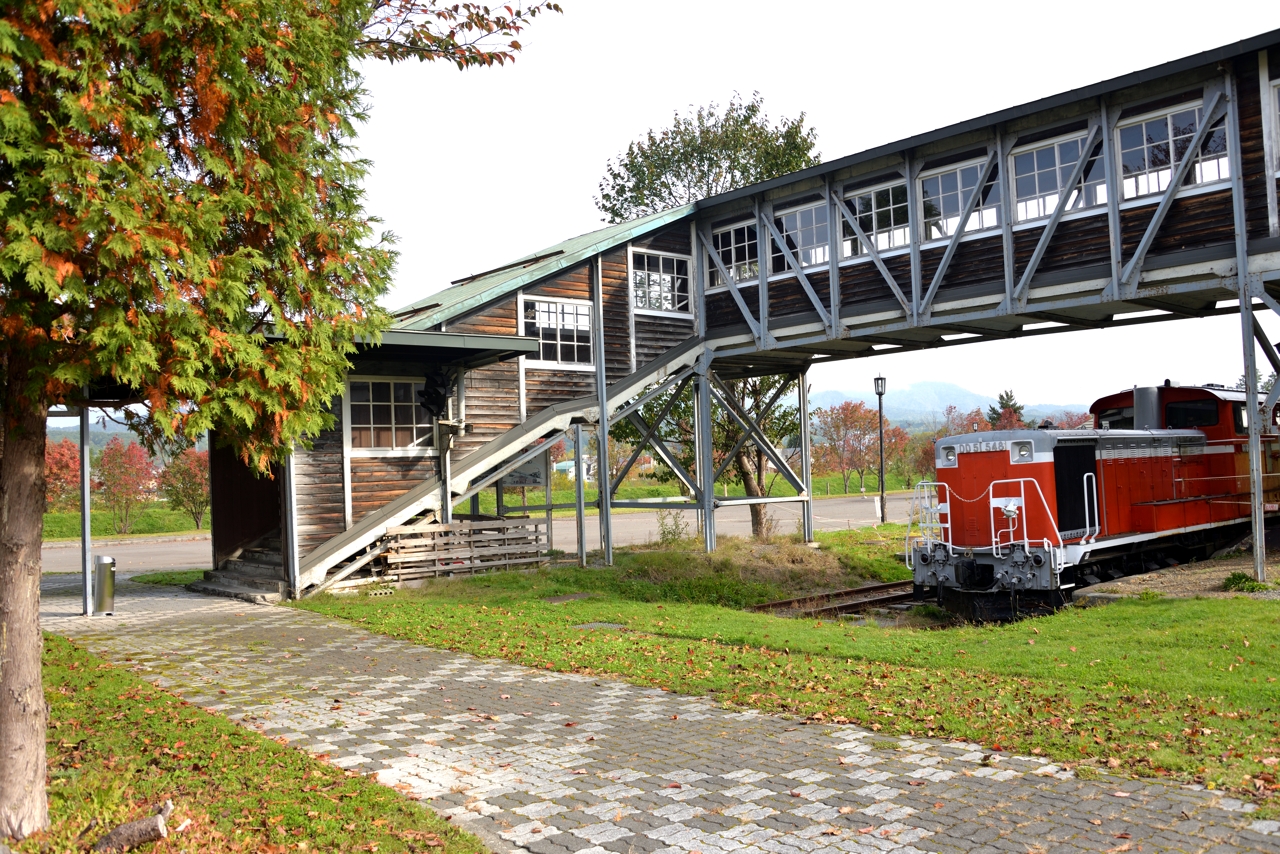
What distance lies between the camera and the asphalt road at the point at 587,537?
26406 mm

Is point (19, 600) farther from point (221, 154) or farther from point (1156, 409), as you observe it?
point (1156, 409)

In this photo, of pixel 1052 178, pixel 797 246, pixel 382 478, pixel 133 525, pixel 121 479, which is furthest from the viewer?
pixel 133 525

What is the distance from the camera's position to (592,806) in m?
6.07

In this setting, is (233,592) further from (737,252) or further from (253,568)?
(737,252)

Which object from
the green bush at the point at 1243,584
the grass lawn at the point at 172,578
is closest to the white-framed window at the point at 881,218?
the green bush at the point at 1243,584

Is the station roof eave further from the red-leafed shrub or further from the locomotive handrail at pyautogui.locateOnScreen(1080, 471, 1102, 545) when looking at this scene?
the red-leafed shrub

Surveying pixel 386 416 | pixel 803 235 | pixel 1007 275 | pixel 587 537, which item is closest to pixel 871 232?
pixel 803 235

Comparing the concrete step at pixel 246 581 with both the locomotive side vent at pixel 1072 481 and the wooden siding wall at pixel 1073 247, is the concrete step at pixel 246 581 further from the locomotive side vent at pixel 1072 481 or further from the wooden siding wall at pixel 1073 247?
the locomotive side vent at pixel 1072 481

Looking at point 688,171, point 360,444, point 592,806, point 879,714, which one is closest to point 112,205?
point 592,806

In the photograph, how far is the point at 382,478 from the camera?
1811 centimetres

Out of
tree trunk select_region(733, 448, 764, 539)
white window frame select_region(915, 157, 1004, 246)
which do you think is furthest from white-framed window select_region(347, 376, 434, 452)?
tree trunk select_region(733, 448, 764, 539)

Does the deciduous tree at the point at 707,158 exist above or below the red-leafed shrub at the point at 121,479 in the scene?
above

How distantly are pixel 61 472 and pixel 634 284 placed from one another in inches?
1153

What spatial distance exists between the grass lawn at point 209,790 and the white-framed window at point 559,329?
41.4 ft
